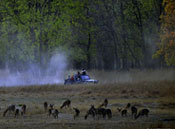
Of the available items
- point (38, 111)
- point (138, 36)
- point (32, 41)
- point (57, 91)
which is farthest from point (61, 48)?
point (38, 111)

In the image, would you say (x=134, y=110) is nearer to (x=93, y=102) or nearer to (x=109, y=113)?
(x=109, y=113)

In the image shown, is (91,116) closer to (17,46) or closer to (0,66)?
(17,46)

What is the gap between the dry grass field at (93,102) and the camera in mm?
16125

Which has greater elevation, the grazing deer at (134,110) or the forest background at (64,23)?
the forest background at (64,23)

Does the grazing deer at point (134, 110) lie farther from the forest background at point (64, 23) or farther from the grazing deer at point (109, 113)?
the forest background at point (64, 23)

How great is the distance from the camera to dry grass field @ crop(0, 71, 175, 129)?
16.1 meters

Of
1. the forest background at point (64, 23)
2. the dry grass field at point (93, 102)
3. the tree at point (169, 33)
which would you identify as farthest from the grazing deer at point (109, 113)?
the forest background at point (64, 23)

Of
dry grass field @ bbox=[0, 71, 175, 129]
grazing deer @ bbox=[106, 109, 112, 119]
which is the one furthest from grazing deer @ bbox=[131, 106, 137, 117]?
grazing deer @ bbox=[106, 109, 112, 119]

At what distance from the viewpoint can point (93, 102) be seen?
24406mm

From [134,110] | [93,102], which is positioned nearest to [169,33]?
[93,102]

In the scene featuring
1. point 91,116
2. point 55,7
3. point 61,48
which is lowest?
point 91,116

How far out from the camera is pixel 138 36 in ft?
151

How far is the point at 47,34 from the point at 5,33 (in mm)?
5379

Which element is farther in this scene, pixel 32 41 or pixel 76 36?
pixel 76 36
